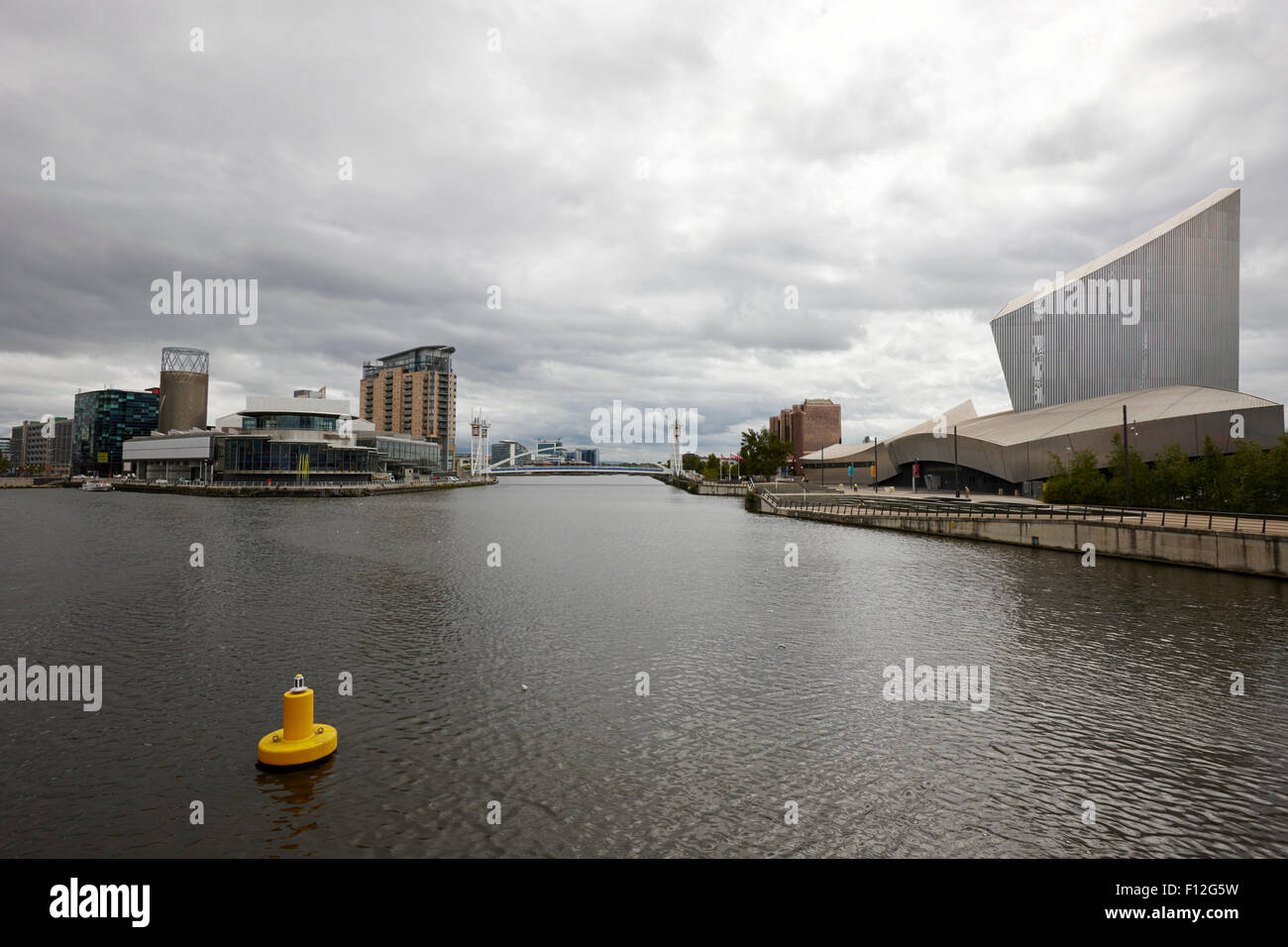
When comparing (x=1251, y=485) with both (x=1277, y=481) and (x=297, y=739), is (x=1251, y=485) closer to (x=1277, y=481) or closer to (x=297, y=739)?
(x=1277, y=481)

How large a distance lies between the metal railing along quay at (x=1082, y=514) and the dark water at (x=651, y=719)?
8.43 meters

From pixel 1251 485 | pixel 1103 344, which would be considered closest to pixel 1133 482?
pixel 1251 485

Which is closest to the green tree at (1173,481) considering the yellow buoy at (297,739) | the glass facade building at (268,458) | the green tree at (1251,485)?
the green tree at (1251,485)

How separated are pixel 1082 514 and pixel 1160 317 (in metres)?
90.2

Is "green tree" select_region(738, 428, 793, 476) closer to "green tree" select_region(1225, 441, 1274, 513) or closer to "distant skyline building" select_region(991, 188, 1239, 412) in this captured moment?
"distant skyline building" select_region(991, 188, 1239, 412)

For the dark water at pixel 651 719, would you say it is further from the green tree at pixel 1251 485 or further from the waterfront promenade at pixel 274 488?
the waterfront promenade at pixel 274 488

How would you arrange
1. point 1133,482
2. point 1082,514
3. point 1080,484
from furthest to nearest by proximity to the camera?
point 1080,484, point 1133,482, point 1082,514

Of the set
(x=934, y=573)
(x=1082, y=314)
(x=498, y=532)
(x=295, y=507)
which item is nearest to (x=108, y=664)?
(x=934, y=573)

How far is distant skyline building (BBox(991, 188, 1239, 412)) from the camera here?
10681cm

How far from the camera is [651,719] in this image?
1359 cm

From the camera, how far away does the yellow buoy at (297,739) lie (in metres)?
11.0

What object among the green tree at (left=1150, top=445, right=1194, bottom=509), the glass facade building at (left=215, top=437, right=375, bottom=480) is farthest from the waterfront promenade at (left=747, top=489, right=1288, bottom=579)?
the glass facade building at (left=215, top=437, right=375, bottom=480)

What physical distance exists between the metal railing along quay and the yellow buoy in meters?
41.9
